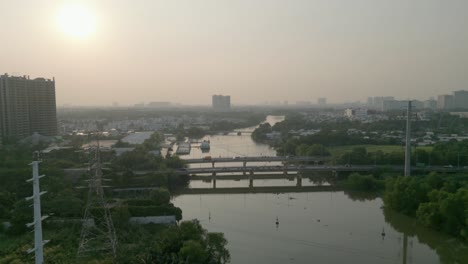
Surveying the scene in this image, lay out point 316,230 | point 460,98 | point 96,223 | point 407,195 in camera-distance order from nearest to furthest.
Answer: point 96,223 → point 316,230 → point 407,195 → point 460,98

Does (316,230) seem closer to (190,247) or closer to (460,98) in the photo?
(190,247)

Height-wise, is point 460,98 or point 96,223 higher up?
point 460,98

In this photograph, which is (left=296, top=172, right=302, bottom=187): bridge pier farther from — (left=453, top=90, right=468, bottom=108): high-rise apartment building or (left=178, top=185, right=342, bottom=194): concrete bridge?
(left=453, top=90, right=468, bottom=108): high-rise apartment building

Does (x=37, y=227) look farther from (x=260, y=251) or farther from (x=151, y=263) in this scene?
(x=260, y=251)

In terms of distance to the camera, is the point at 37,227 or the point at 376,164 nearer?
the point at 37,227

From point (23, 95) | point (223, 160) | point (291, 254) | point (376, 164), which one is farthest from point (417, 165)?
point (23, 95)

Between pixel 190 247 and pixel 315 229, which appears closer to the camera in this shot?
pixel 190 247

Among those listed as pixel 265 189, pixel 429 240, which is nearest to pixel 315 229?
pixel 429 240
